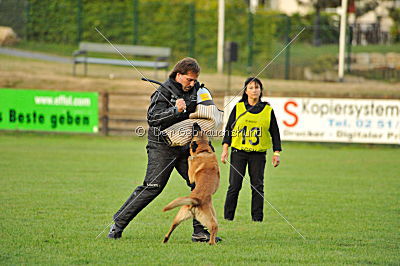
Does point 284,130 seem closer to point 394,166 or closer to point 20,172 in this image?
point 394,166

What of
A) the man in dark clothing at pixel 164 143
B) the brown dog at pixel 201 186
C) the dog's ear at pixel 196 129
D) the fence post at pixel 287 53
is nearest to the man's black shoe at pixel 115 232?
the man in dark clothing at pixel 164 143

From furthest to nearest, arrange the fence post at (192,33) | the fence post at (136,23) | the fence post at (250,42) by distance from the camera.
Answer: the fence post at (136,23) < the fence post at (192,33) < the fence post at (250,42)

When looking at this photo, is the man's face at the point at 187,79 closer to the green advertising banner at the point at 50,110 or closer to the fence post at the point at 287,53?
the green advertising banner at the point at 50,110

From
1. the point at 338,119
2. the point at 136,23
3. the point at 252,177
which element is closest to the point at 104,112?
the point at 338,119

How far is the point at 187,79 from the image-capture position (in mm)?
7004

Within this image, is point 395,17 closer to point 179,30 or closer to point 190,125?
point 179,30

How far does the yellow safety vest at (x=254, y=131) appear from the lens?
8.96 m

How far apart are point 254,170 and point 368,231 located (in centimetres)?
162

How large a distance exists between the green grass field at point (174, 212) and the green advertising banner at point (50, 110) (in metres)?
3.82

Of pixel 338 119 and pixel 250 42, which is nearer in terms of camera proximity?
pixel 338 119

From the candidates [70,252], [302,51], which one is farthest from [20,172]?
[302,51]

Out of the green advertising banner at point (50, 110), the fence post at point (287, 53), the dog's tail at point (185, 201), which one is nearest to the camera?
the dog's tail at point (185, 201)

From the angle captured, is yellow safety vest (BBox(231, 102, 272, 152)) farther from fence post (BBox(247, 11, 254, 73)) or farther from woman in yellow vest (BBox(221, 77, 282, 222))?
fence post (BBox(247, 11, 254, 73))

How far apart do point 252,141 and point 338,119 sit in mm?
11892
